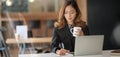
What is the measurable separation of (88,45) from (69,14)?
540mm

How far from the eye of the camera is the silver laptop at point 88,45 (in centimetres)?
199

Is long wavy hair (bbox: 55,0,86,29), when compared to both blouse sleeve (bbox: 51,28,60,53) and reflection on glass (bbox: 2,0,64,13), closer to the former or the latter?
blouse sleeve (bbox: 51,28,60,53)

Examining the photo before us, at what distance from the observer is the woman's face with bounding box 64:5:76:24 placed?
2447 mm

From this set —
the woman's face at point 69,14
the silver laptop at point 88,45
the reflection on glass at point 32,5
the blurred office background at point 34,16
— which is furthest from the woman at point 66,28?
the reflection on glass at point 32,5

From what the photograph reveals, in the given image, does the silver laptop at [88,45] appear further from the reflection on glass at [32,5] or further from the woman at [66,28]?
the reflection on glass at [32,5]

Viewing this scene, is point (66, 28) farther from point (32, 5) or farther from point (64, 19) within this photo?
point (32, 5)

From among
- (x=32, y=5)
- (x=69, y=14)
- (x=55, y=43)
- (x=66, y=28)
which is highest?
(x=32, y=5)

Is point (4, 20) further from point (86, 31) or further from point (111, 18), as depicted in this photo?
point (86, 31)

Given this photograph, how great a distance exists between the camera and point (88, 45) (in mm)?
2020

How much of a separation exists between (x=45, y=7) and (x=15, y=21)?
1.17 metres

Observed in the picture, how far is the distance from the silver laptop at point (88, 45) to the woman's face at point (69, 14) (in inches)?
19.5

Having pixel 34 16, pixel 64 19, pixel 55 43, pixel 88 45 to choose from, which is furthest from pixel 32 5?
pixel 88 45

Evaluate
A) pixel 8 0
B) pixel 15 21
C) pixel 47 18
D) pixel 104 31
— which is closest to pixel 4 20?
pixel 15 21

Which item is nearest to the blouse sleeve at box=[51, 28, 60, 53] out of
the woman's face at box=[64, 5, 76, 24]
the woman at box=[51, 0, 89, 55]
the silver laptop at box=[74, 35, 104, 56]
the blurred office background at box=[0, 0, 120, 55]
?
the woman at box=[51, 0, 89, 55]
